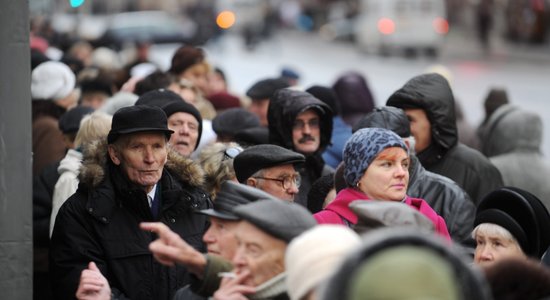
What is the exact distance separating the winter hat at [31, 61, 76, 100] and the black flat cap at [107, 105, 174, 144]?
4.33 meters

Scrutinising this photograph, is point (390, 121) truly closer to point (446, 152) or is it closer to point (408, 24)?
point (446, 152)

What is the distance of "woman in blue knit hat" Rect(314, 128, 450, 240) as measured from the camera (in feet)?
21.6

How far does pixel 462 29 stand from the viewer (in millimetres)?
60750

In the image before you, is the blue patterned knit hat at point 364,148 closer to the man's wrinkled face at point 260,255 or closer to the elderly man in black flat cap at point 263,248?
the elderly man in black flat cap at point 263,248

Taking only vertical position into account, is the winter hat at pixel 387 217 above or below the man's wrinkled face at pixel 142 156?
above

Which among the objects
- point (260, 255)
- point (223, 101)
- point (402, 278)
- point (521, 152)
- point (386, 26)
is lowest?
point (386, 26)

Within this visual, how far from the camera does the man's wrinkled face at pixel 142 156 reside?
6.59 m

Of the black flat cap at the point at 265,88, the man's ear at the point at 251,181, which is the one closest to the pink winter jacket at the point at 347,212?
the man's ear at the point at 251,181

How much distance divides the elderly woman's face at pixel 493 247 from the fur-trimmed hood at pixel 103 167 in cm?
147

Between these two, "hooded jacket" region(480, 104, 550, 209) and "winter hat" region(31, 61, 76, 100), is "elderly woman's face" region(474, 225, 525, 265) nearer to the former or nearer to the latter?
"hooded jacket" region(480, 104, 550, 209)

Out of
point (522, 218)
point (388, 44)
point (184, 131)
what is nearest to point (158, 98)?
point (184, 131)

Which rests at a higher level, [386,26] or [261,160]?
[261,160]

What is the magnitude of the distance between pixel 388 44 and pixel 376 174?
144ft

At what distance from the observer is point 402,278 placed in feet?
11.4
